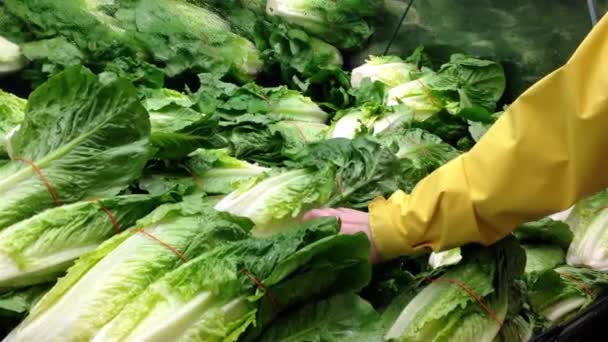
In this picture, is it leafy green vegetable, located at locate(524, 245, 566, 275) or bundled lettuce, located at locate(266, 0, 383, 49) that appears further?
bundled lettuce, located at locate(266, 0, 383, 49)

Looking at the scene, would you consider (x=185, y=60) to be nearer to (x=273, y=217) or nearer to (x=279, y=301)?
(x=273, y=217)

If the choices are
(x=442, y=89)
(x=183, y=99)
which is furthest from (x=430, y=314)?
(x=442, y=89)

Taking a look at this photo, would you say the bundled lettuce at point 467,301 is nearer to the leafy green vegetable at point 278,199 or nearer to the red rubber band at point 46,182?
the leafy green vegetable at point 278,199


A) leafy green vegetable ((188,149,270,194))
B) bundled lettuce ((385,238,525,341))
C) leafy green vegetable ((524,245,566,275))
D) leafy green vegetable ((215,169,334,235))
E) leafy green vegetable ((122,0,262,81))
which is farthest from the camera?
leafy green vegetable ((122,0,262,81))

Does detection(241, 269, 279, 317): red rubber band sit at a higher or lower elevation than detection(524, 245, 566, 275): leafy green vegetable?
higher

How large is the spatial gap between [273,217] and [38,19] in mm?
1895

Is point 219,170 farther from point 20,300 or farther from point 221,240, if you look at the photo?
point 20,300

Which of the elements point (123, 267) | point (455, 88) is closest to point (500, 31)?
point (455, 88)

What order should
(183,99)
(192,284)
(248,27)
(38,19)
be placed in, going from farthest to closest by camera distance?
(248,27) < (38,19) < (183,99) < (192,284)

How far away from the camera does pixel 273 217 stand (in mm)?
1947

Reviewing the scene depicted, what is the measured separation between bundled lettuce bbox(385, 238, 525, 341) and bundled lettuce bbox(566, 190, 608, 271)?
586 millimetres

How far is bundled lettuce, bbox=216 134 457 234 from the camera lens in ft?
6.45

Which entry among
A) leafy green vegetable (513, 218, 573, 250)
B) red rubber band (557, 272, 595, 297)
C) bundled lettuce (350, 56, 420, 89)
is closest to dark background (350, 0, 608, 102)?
bundled lettuce (350, 56, 420, 89)

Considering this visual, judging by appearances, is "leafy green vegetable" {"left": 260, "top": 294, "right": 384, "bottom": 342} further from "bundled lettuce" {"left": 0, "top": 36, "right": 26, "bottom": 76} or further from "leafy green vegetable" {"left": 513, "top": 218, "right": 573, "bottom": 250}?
"bundled lettuce" {"left": 0, "top": 36, "right": 26, "bottom": 76}
